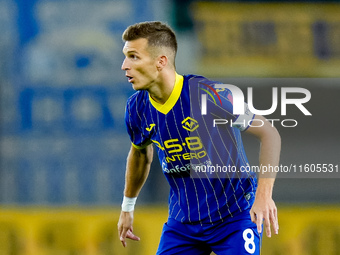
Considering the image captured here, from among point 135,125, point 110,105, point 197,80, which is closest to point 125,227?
point 135,125

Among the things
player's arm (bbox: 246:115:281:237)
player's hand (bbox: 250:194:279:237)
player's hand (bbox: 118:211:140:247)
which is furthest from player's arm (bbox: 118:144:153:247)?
player's hand (bbox: 250:194:279:237)

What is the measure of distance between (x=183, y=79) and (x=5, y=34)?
7575 millimetres

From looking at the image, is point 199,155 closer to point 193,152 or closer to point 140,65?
point 193,152

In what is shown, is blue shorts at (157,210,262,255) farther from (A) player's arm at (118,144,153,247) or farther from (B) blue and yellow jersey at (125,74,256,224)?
(A) player's arm at (118,144,153,247)

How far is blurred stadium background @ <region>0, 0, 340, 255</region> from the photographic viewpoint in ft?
30.8

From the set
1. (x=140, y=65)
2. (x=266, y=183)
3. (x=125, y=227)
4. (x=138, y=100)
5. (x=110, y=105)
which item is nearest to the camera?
(x=266, y=183)

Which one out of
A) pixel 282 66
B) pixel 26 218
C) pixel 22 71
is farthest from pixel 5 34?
pixel 282 66

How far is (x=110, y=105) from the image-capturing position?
1118 cm

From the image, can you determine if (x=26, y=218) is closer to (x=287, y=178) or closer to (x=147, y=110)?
(x=287, y=178)

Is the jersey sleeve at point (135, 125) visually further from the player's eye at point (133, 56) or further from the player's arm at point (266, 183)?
the player's arm at point (266, 183)

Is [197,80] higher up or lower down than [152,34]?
lower down

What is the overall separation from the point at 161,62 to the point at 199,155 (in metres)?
0.62

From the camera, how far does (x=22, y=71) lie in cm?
1138

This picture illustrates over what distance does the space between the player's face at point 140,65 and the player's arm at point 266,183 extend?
68 centimetres
